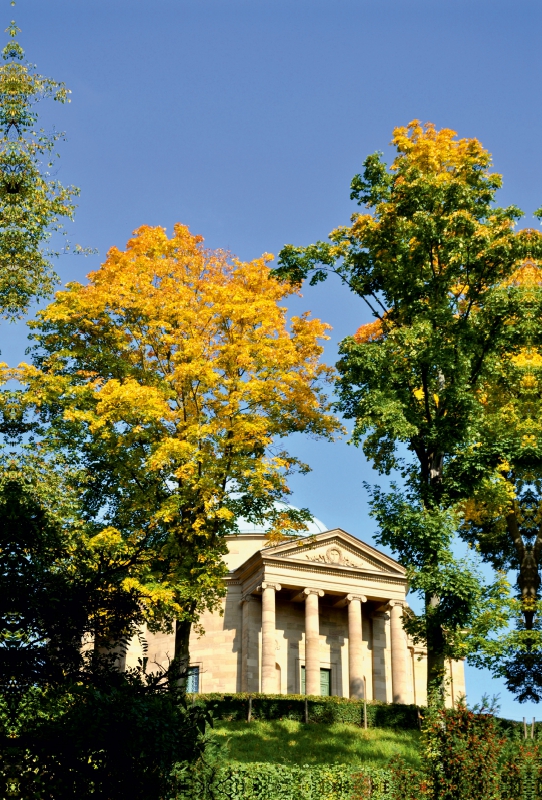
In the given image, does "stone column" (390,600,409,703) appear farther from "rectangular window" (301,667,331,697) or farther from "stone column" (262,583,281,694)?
"stone column" (262,583,281,694)

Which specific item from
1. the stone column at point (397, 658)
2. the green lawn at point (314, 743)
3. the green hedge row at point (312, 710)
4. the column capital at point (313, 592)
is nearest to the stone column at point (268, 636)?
the column capital at point (313, 592)

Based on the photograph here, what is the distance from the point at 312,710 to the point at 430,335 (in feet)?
61.8

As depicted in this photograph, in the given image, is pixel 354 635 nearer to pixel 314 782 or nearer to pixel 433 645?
pixel 433 645

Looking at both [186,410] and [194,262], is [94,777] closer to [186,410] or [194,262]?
[186,410]

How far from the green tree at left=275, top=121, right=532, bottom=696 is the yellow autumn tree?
8.97ft

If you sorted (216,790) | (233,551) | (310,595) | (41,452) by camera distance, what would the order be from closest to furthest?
(216,790), (41,452), (310,595), (233,551)

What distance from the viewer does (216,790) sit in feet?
43.7

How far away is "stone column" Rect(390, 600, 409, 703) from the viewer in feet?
137

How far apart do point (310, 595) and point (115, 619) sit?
3375cm

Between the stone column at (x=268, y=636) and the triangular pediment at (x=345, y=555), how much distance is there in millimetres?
2403

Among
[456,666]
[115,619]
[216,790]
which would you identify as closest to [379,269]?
[216,790]

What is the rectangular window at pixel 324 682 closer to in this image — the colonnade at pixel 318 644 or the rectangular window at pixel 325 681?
the rectangular window at pixel 325 681

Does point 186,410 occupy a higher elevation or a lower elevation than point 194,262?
lower

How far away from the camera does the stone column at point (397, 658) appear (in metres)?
41.8
